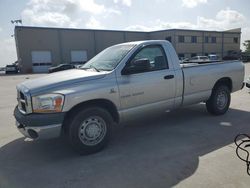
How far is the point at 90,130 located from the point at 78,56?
134 ft

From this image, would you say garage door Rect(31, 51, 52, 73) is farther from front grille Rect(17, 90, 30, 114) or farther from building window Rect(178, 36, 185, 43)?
front grille Rect(17, 90, 30, 114)

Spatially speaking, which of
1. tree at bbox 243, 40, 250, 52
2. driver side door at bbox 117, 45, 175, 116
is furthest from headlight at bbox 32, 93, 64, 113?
tree at bbox 243, 40, 250, 52

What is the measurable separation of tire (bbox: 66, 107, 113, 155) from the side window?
1382mm

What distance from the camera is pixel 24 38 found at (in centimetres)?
3809

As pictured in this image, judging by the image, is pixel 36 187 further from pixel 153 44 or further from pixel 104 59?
pixel 153 44

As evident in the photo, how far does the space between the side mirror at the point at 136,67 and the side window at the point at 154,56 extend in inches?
9.2

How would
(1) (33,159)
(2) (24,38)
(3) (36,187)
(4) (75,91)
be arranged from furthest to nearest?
(2) (24,38) → (1) (33,159) → (4) (75,91) → (3) (36,187)

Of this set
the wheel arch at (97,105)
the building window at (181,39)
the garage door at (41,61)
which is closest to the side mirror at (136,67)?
the wheel arch at (97,105)

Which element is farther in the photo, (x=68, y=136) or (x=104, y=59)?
(x=104, y=59)

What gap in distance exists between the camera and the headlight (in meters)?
3.67

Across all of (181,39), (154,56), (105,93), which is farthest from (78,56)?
(105,93)

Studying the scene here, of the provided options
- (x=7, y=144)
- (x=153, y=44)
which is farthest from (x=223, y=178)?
(x=7, y=144)

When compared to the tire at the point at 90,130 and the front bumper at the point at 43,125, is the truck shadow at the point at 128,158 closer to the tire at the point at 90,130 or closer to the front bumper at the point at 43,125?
the tire at the point at 90,130

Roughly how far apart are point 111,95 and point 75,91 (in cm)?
68
